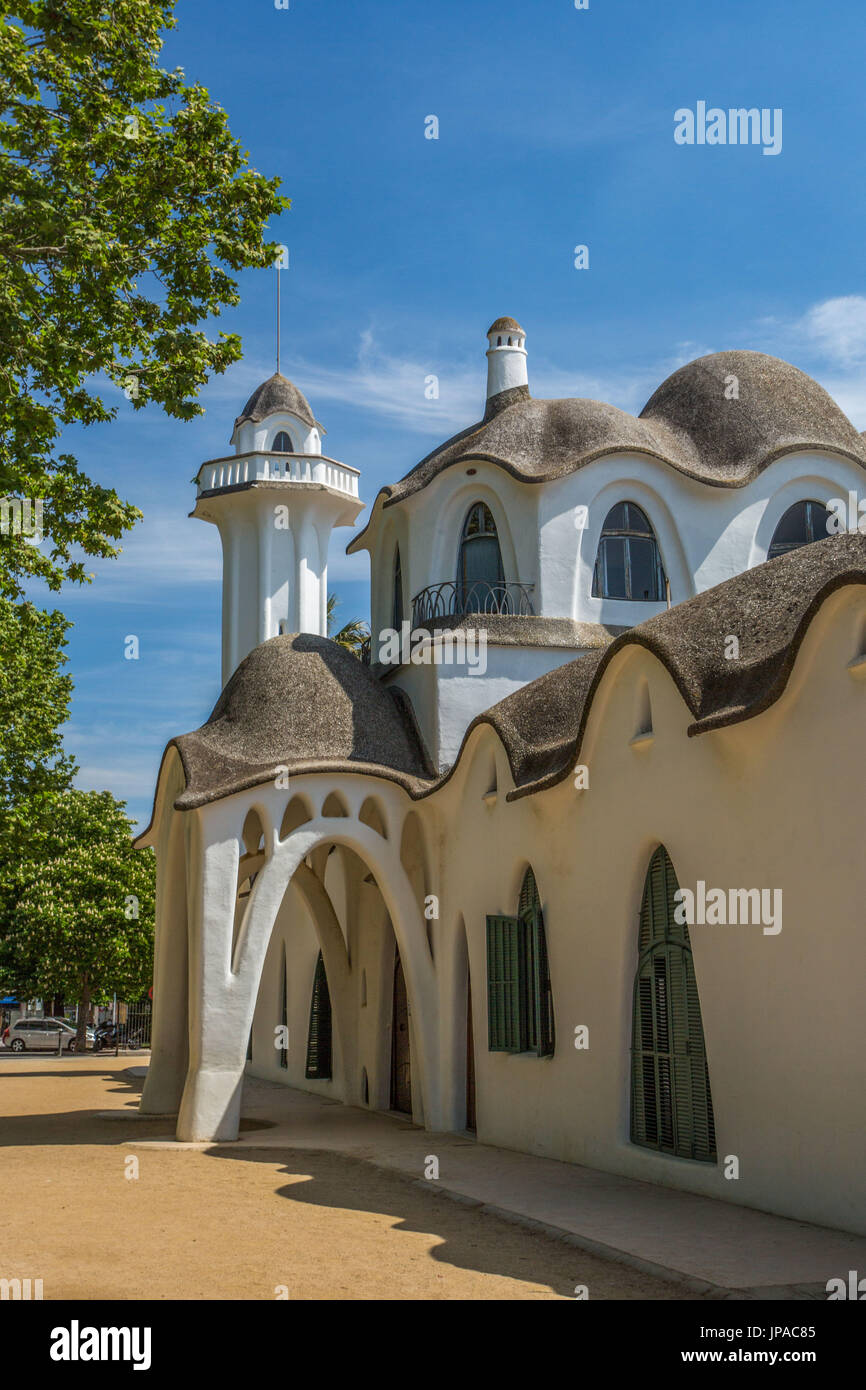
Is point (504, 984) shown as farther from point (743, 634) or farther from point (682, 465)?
point (682, 465)

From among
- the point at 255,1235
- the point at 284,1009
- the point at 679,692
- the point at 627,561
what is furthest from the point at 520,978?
the point at 284,1009

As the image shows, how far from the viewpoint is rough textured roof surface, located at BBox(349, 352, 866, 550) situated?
19547mm

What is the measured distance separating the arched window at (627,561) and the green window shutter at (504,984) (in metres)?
6.81

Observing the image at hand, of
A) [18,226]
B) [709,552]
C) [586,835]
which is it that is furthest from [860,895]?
[709,552]

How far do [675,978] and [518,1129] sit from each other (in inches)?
145

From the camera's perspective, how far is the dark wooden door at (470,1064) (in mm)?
16016

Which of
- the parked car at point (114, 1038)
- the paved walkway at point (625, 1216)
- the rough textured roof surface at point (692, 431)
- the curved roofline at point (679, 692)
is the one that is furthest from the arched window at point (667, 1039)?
the parked car at point (114, 1038)

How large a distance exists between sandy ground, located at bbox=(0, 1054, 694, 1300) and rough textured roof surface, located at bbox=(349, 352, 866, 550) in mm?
10794

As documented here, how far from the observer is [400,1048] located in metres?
18.6

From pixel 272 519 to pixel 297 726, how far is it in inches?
308

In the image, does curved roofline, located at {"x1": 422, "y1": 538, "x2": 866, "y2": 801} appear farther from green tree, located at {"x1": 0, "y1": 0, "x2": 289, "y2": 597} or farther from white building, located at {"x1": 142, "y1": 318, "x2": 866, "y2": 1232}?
green tree, located at {"x1": 0, "y1": 0, "x2": 289, "y2": 597}

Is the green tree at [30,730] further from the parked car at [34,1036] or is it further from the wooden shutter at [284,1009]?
the parked car at [34,1036]

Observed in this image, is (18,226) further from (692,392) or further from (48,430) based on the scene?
(692,392)
